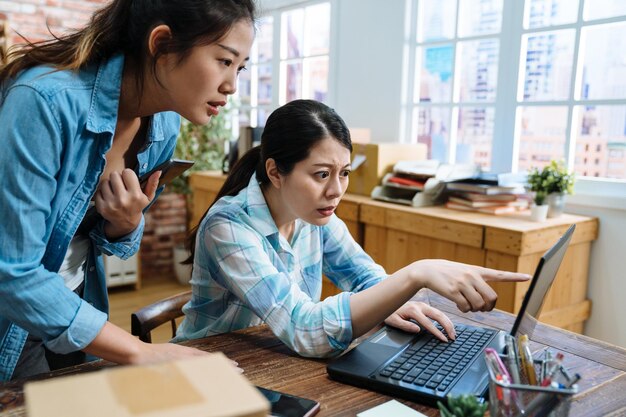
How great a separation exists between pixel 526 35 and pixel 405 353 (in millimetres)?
2257

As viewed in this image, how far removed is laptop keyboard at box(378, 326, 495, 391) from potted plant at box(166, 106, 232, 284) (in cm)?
364

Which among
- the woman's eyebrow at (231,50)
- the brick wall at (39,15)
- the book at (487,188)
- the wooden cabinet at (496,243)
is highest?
the brick wall at (39,15)

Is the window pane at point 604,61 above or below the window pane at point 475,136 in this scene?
above

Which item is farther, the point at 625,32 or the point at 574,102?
the point at 574,102

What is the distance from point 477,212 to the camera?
2.61 m

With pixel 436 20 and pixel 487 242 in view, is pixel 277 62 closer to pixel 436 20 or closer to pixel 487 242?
pixel 436 20

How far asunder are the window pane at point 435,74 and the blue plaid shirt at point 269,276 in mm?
1992

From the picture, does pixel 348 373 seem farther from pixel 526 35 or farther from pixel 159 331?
pixel 159 331

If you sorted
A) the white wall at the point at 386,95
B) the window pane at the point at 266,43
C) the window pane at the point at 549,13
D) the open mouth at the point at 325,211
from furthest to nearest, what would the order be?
the window pane at the point at 266,43 < the window pane at the point at 549,13 < the white wall at the point at 386,95 < the open mouth at the point at 325,211

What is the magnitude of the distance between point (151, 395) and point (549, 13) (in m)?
2.84

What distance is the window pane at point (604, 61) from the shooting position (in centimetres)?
252

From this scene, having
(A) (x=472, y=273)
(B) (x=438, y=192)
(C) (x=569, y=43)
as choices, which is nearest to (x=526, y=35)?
(C) (x=569, y=43)

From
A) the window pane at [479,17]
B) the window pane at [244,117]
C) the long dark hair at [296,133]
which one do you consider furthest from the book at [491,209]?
the window pane at [244,117]

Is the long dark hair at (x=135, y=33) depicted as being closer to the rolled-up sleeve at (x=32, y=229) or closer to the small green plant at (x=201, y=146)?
the rolled-up sleeve at (x=32, y=229)
